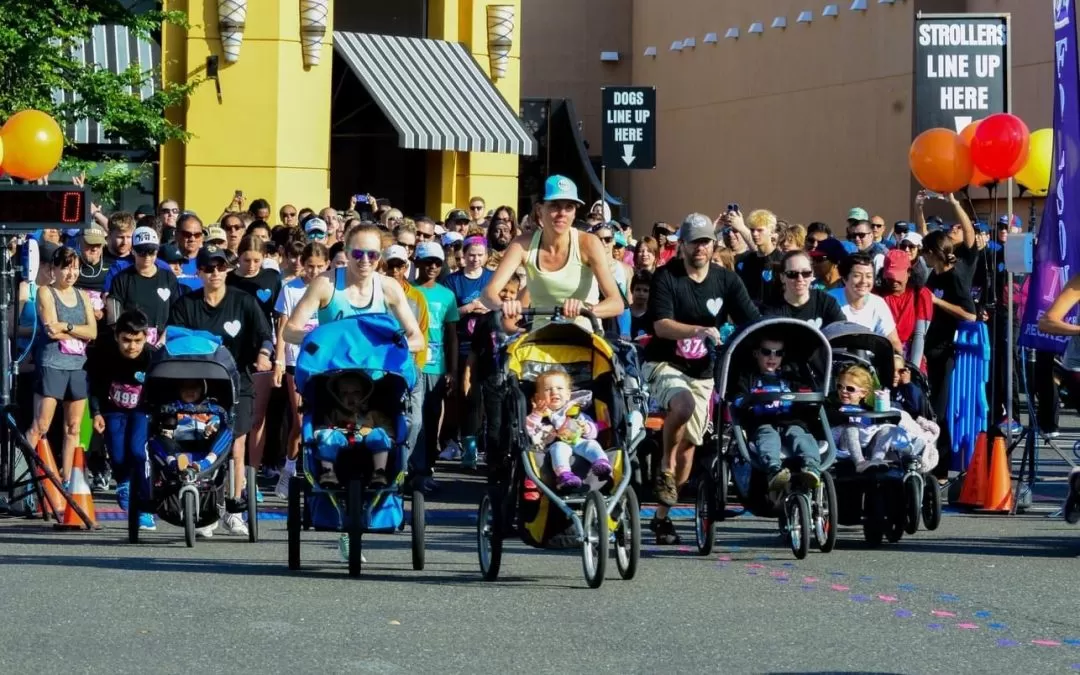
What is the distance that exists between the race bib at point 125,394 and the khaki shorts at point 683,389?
3266mm

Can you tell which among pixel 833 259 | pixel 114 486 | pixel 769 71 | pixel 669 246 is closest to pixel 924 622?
pixel 833 259

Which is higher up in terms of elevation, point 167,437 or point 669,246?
point 669,246

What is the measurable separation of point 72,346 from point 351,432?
3.29 metres

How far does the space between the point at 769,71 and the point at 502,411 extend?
2801cm

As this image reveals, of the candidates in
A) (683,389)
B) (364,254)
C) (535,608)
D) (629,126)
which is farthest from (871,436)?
(629,126)

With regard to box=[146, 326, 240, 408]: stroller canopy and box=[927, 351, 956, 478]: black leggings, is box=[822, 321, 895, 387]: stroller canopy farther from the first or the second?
box=[146, 326, 240, 408]: stroller canopy

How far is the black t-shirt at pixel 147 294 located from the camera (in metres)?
14.9

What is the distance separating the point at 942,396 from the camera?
16078mm

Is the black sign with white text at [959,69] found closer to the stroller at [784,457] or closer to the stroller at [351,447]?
the stroller at [784,457]

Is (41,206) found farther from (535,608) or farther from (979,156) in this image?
(979,156)

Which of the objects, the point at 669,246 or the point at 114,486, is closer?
the point at 114,486

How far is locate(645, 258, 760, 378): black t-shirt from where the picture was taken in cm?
1249

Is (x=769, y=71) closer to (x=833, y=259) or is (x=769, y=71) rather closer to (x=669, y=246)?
(x=669, y=246)

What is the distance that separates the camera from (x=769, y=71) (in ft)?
125
